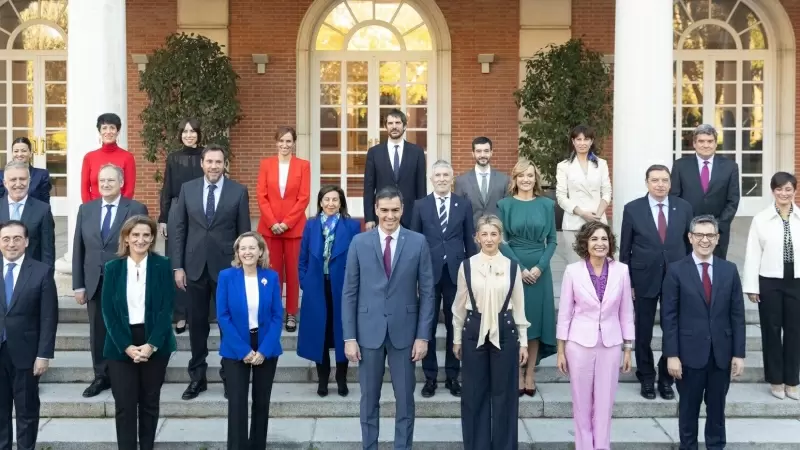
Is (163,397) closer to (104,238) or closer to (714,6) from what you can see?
(104,238)

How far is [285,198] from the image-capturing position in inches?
288

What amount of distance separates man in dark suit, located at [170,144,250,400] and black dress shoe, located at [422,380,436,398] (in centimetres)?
160

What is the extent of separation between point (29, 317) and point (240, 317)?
1307mm

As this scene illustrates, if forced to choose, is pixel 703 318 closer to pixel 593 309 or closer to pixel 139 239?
pixel 593 309

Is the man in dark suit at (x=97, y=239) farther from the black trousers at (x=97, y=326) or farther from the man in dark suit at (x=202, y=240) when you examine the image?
the man in dark suit at (x=202, y=240)

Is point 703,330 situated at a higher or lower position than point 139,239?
lower

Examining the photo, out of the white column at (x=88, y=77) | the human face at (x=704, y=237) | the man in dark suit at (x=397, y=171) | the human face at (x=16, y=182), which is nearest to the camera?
the human face at (x=704, y=237)

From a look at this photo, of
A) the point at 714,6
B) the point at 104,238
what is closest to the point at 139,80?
the point at 104,238

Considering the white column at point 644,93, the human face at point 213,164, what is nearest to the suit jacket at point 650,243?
the white column at point 644,93

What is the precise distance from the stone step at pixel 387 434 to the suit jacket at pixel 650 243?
1.00 m

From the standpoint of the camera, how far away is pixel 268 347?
549 centimetres

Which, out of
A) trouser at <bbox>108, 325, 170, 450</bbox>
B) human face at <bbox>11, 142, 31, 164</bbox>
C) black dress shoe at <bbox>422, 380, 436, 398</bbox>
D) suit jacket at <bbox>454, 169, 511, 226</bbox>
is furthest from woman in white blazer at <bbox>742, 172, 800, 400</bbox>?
human face at <bbox>11, 142, 31, 164</bbox>

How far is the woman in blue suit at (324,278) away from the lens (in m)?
→ 6.49

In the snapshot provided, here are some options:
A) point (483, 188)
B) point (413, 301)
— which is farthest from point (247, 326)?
point (483, 188)
